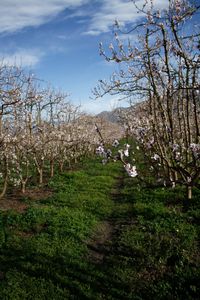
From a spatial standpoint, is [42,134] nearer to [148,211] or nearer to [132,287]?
[148,211]

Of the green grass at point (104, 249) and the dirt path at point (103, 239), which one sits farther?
the dirt path at point (103, 239)

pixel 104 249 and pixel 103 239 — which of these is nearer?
pixel 104 249

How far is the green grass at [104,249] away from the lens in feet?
25.9

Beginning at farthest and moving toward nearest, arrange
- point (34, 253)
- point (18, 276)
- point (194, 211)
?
point (194, 211) < point (34, 253) < point (18, 276)

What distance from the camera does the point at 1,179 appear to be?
2205 cm

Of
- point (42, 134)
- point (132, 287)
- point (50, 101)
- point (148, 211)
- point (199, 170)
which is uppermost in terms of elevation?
point (50, 101)

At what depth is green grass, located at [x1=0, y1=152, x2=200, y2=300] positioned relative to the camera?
Result: 25.9ft

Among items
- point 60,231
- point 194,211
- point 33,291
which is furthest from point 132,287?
point 194,211

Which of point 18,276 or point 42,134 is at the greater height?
point 42,134

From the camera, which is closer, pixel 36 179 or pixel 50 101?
pixel 36 179

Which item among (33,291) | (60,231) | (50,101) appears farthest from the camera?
(50,101)

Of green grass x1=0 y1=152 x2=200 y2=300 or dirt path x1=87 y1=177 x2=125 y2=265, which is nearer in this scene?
green grass x1=0 y1=152 x2=200 y2=300

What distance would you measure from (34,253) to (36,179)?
12.8 meters

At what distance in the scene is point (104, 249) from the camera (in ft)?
33.8
